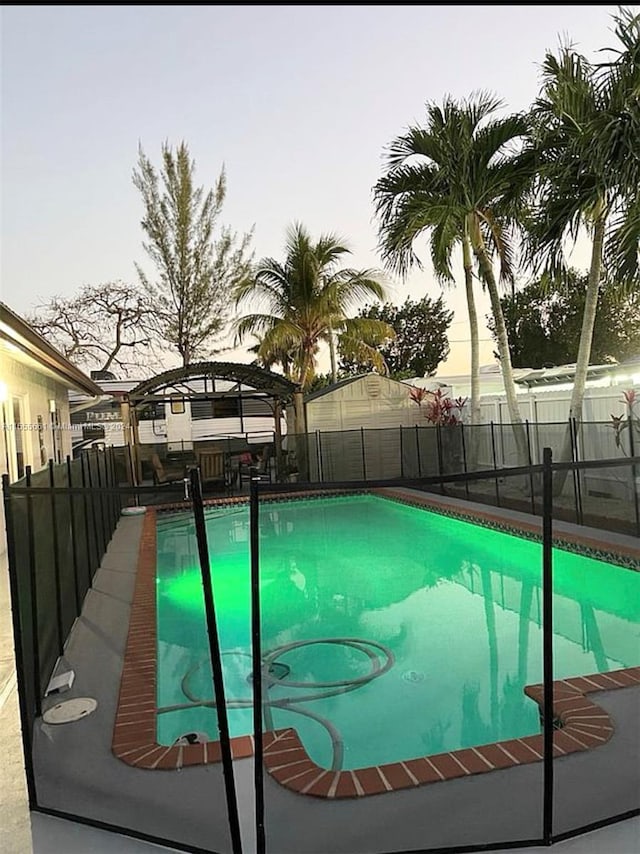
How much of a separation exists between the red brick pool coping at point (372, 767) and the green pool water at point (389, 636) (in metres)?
0.20

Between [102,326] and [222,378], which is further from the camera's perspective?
[102,326]

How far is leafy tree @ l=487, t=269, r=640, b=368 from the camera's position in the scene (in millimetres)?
26438

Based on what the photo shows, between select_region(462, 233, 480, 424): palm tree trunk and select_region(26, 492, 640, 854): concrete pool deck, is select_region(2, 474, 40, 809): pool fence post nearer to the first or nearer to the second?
select_region(26, 492, 640, 854): concrete pool deck

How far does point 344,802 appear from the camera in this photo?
2400 millimetres

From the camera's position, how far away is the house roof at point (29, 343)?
18.1 ft

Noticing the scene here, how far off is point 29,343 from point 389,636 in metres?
4.75

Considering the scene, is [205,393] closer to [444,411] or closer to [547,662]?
[444,411]

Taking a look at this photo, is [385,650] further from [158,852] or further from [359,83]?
[359,83]

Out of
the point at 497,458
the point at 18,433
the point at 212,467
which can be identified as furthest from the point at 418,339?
the point at 18,433

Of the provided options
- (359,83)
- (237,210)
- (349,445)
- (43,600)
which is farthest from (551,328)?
(43,600)

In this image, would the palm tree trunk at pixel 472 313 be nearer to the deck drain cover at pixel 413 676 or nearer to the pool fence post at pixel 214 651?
Result: the deck drain cover at pixel 413 676

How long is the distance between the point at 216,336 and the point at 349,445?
453 inches

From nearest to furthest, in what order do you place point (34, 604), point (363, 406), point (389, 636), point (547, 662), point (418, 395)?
point (547, 662) → point (34, 604) → point (389, 636) → point (363, 406) → point (418, 395)

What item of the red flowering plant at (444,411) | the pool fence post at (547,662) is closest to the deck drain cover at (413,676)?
the pool fence post at (547,662)
